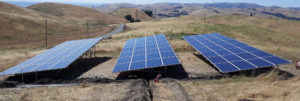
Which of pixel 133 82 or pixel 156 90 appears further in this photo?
pixel 133 82

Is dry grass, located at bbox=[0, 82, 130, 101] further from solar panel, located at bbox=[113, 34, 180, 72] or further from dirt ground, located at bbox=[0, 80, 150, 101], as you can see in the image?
solar panel, located at bbox=[113, 34, 180, 72]

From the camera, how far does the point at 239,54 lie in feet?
76.3

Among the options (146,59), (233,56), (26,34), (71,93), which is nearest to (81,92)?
(71,93)

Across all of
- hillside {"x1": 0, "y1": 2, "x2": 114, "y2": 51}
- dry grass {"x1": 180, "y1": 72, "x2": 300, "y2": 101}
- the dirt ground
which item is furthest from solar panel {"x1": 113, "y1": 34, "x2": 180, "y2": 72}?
hillside {"x1": 0, "y1": 2, "x2": 114, "y2": 51}

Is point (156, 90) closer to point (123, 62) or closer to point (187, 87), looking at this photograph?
point (187, 87)

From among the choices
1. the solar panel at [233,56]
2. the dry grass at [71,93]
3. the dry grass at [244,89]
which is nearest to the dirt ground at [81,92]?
the dry grass at [71,93]

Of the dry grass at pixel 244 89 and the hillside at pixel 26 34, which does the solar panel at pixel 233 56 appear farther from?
the hillside at pixel 26 34

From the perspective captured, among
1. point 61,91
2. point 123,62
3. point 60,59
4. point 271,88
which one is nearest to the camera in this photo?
point 271,88

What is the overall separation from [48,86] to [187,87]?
477 inches

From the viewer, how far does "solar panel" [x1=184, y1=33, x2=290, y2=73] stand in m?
20.1

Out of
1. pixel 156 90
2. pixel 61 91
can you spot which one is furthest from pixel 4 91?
pixel 156 90

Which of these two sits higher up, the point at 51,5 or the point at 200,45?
the point at 51,5

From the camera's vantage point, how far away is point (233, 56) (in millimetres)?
22766

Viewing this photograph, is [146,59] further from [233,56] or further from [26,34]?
[26,34]
